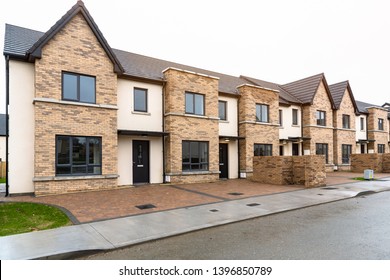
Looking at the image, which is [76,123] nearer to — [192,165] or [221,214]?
[192,165]

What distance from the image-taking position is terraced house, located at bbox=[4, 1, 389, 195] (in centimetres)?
1108

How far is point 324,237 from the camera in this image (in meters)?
5.51

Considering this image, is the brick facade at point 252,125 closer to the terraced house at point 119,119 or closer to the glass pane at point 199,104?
the terraced house at point 119,119

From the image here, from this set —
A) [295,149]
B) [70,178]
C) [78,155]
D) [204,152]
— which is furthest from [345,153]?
[70,178]

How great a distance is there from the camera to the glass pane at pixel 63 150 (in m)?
11.4

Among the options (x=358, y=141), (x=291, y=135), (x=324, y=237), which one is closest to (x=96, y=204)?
(x=324, y=237)

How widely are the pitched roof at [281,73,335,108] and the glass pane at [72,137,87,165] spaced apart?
18.9m

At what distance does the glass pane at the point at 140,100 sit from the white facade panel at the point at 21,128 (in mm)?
5046

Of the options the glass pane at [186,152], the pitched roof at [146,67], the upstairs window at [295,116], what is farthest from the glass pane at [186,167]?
the upstairs window at [295,116]

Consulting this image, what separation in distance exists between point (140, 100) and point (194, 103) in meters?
3.42

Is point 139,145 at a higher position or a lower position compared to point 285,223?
higher

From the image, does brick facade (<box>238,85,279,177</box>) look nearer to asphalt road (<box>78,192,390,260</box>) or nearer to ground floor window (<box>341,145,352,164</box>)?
ground floor window (<box>341,145,352,164</box>)

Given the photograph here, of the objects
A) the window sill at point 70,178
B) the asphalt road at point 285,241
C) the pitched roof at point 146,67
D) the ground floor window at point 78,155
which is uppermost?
the pitched roof at point 146,67

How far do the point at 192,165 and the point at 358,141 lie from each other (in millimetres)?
21407
